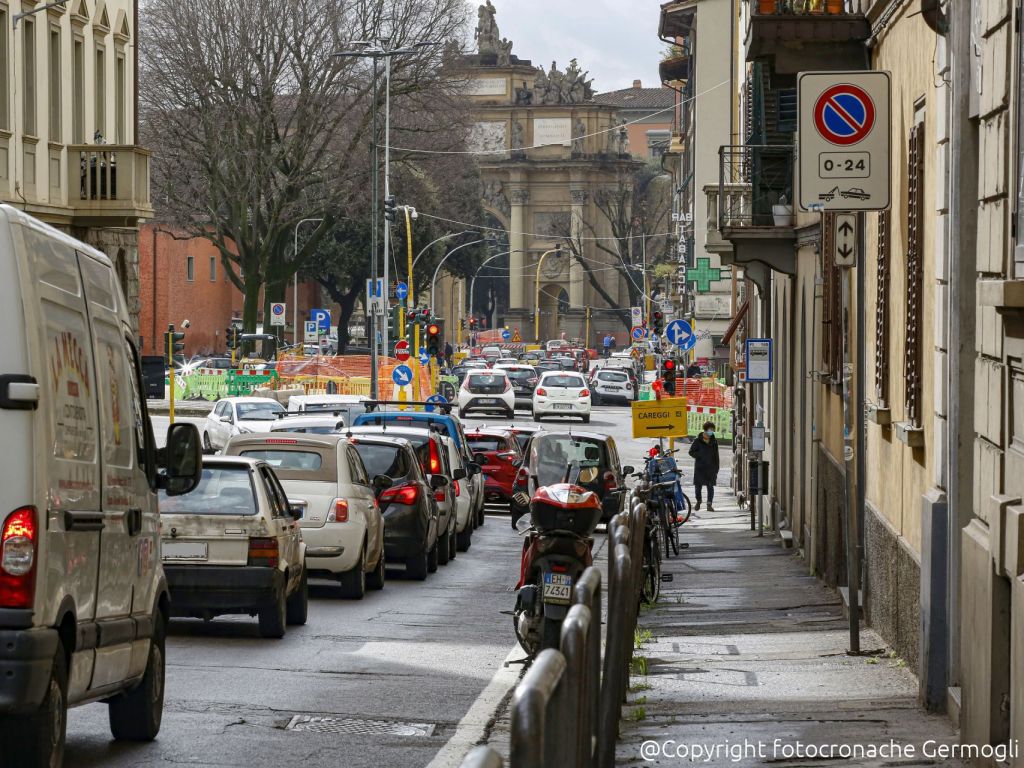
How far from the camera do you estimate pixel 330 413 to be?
33906mm

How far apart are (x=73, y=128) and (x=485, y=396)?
30.8 metres

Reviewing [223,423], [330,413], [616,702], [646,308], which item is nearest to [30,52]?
[330,413]

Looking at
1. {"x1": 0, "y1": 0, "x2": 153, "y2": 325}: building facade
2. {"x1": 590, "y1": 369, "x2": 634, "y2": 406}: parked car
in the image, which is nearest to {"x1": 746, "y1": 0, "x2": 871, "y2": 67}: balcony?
{"x1": 0, "y1": 0, "x2": 153, "y2": 325}: building facade

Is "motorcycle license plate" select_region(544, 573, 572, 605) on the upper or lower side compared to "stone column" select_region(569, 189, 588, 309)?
lower

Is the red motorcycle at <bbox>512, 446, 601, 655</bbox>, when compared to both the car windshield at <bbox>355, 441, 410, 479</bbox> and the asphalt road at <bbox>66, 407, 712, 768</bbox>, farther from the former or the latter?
the car windshield at <bbox>355, 441, 410, 479</bbox>

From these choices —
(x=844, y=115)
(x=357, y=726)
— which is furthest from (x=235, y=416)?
(x=357, y=726)

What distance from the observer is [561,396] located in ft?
205

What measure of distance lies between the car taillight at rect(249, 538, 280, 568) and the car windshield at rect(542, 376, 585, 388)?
4889cm

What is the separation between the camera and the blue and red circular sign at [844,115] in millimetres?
11602

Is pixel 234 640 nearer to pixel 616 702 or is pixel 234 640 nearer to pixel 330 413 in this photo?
pixel 616 702

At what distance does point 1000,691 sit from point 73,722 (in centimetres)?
490

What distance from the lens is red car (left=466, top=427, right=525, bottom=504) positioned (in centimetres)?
3425

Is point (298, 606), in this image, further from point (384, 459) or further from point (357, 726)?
point (384, 459)

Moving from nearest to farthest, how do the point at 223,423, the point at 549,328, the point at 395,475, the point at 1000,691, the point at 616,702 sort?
the point at 1000,691, the point at 616,702, the point at 395,475, the point at 223,423, the point at 549,328
